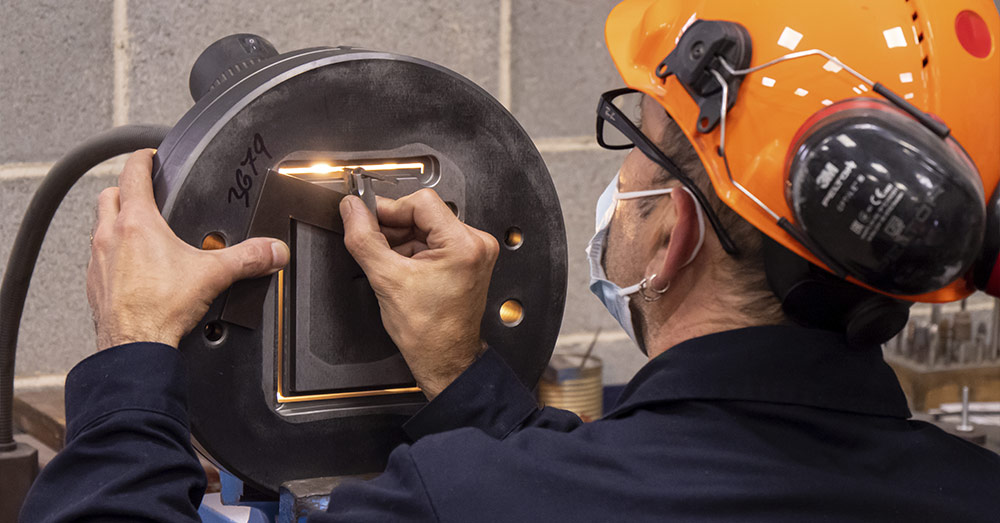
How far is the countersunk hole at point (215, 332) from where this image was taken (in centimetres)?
92

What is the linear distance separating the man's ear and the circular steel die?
0.17 m

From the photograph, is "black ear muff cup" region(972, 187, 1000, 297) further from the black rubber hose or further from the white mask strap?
the black rubber hose

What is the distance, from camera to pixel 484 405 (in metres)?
1.02

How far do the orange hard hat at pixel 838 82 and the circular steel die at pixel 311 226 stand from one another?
0.77 feet

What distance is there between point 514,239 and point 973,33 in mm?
486

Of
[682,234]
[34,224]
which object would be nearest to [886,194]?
[682,234]

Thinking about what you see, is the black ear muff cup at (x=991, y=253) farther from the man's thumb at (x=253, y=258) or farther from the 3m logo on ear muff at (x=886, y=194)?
the man's thumb at (x=253, y=258)

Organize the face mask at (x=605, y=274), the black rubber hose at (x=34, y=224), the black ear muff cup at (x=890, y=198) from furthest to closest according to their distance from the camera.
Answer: the black rubber hose at (x=34, y=224)
the face mask at (x=605, y=274)
the black ear muff cup at (x=890, y=198)

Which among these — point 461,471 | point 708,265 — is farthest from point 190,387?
point 708,265

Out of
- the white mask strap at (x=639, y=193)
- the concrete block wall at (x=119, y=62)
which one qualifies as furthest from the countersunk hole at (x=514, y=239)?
the concrete block wall at (x=119, y=62)

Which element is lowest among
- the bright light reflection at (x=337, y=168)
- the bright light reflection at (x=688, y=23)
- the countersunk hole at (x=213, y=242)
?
the countersunk hole at (x=213, y=242)

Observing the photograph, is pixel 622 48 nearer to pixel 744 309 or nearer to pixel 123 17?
pixel 744 309

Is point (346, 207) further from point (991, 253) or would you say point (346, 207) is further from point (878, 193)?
point (991, 253)

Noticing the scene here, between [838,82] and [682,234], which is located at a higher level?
[838,82]
